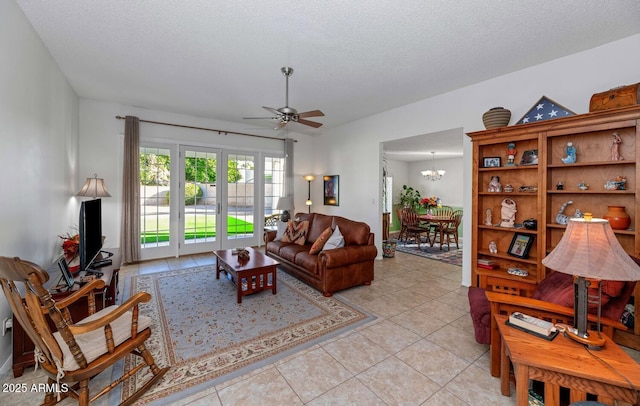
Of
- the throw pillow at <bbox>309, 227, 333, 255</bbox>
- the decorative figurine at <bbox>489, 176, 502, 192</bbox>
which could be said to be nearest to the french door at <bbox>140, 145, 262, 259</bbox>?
the throw pillow at <bbox>309, 227, 333, 255</bbox>

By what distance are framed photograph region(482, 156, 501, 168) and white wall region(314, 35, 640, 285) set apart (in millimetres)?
404

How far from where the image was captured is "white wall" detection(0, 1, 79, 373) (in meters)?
2.04

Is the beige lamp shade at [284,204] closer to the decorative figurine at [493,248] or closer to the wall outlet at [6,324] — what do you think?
the decorative figurine at [493,248]

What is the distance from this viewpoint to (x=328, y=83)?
3.80 metres

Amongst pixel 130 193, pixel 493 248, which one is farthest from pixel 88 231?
pixel 493 248

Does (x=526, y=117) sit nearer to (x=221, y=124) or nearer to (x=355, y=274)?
(x=355, y=274)

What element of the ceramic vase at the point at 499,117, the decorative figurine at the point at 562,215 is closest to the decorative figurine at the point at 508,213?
the decorative figurine at the point at 562,215

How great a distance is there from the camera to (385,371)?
79.6 inches

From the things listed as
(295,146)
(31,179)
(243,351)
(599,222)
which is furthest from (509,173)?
(31,179)

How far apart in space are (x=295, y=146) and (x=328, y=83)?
3.11m

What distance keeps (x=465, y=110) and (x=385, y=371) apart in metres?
3.62

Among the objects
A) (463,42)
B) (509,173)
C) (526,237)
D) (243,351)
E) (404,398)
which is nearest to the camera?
(404,398)

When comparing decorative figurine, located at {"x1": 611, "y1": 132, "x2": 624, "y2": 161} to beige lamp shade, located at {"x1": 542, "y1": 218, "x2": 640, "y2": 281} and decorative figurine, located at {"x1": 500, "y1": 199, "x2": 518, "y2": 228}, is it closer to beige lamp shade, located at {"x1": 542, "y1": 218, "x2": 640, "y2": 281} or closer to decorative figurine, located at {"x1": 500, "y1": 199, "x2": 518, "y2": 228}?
decorative figurine, located at {"x1": 500, "y1": 199, "x2": 518, "y2": 228}

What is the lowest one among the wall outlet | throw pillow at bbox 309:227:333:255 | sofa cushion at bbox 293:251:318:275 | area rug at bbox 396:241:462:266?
area rug at bbox 396:241:462:266
